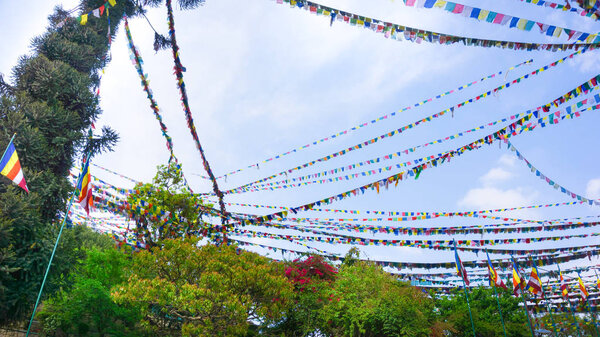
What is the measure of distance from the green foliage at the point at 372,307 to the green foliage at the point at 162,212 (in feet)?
19.5

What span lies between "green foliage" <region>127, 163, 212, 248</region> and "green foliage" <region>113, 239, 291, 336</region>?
6.76ft

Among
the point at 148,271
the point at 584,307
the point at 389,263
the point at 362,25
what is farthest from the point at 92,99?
the point at 584,307

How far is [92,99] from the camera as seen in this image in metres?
13.4

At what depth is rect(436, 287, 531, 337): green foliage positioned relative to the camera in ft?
60.6

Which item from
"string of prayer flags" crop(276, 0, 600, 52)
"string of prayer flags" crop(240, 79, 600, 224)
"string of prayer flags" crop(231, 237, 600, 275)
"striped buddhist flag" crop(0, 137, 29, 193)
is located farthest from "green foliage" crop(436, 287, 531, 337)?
"striped buddhist flag" crop(0, 137, 29, 193)

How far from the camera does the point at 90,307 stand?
1241 centimetres

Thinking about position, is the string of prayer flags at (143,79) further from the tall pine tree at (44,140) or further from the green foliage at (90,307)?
the green foliage at (90,307)

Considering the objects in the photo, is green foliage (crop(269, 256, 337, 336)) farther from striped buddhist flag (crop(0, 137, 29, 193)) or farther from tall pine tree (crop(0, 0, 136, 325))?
striped buddhist flag (crop(0, 137, 29, 193))

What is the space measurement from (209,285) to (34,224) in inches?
200

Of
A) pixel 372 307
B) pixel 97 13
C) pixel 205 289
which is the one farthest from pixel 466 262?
pixel 97 13

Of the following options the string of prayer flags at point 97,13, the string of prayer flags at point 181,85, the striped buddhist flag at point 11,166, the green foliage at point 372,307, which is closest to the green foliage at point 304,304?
the green foliage at point 372,307

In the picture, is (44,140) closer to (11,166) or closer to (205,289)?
(11,166)

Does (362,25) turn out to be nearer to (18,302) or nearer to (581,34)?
(581,34)

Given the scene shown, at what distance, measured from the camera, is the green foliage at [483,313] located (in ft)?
60.6
